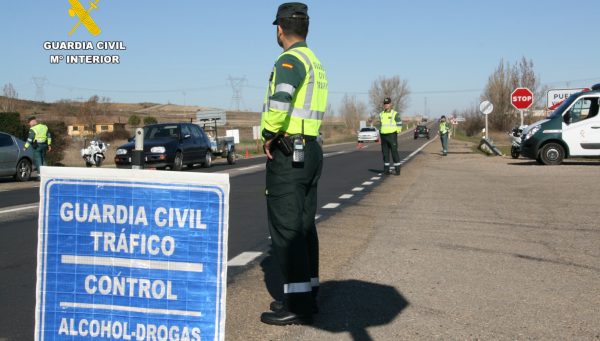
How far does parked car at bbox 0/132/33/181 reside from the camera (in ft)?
63.1

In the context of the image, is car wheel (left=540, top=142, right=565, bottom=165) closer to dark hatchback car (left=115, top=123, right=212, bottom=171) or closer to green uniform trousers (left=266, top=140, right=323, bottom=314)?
dark hatchback car (left=115, top=123, right=212, bottom=171)

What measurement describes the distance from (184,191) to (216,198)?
0.44 ft

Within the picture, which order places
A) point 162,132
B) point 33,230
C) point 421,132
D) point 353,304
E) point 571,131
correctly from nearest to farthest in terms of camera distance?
1. point 353,304
2. point 33,230
3. point 571,131
4. point 162,132
5. point 421,132

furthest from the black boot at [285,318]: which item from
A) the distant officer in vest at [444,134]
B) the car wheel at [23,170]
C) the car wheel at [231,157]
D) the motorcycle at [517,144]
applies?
the distant officer in vest at [444,134]

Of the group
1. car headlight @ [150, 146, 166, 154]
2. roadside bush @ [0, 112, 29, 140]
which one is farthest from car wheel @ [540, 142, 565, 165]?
roadside bush @ [0, 112, 29, 140]

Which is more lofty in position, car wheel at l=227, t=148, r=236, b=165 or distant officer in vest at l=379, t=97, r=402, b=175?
distant officer in vest at l=379, t=97, r=402, b=175

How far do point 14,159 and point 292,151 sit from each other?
16668 mm

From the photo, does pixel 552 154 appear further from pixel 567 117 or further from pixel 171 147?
pixel 171 147

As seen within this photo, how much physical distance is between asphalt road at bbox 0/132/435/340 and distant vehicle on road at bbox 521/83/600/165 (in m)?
6.03

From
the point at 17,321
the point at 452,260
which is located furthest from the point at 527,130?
the point at 17,321

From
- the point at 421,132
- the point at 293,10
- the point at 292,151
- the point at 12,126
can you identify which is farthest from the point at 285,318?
the point at 421,132

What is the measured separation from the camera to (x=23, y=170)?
20047mm

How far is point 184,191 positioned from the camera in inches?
121

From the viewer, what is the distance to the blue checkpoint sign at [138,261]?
10.0 feet
